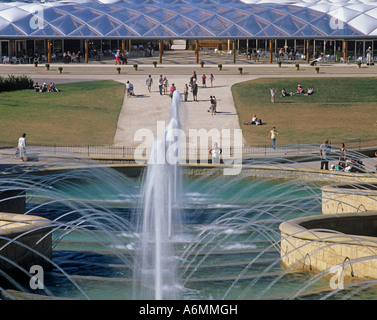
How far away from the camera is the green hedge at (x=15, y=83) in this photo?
51.6m

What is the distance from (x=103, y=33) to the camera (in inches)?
2608

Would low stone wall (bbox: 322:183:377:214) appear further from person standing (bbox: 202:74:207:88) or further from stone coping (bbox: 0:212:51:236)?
person standing (bbox: 202:74:207:88)

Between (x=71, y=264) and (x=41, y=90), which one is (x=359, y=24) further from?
(x=71, y=264)

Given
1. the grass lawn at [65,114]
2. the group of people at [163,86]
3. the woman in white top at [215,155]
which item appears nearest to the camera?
the woman in white top at [215,155]

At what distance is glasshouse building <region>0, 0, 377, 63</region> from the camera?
66.2m

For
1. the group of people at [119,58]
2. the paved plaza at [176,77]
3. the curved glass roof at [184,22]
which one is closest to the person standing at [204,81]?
the paved plaza at [176,77]

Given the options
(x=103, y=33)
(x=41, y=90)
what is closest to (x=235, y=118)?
(x=41, y=90)

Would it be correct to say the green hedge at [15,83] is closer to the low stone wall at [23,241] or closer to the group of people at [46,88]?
the group of people at [46,88]

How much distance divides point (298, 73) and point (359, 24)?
13.2 metres

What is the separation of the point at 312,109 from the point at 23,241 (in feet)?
106

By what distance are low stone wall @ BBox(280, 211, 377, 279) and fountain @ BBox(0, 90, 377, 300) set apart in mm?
337

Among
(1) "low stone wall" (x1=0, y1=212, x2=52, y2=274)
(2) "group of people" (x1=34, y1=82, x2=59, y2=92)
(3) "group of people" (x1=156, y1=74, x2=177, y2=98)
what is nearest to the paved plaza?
(3) "group of people" (x1=156, y1=74, x2=177, y2=98)

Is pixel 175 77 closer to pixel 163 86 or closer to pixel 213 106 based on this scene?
pixel 163 86

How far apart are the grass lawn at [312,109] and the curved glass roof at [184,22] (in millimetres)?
13397
